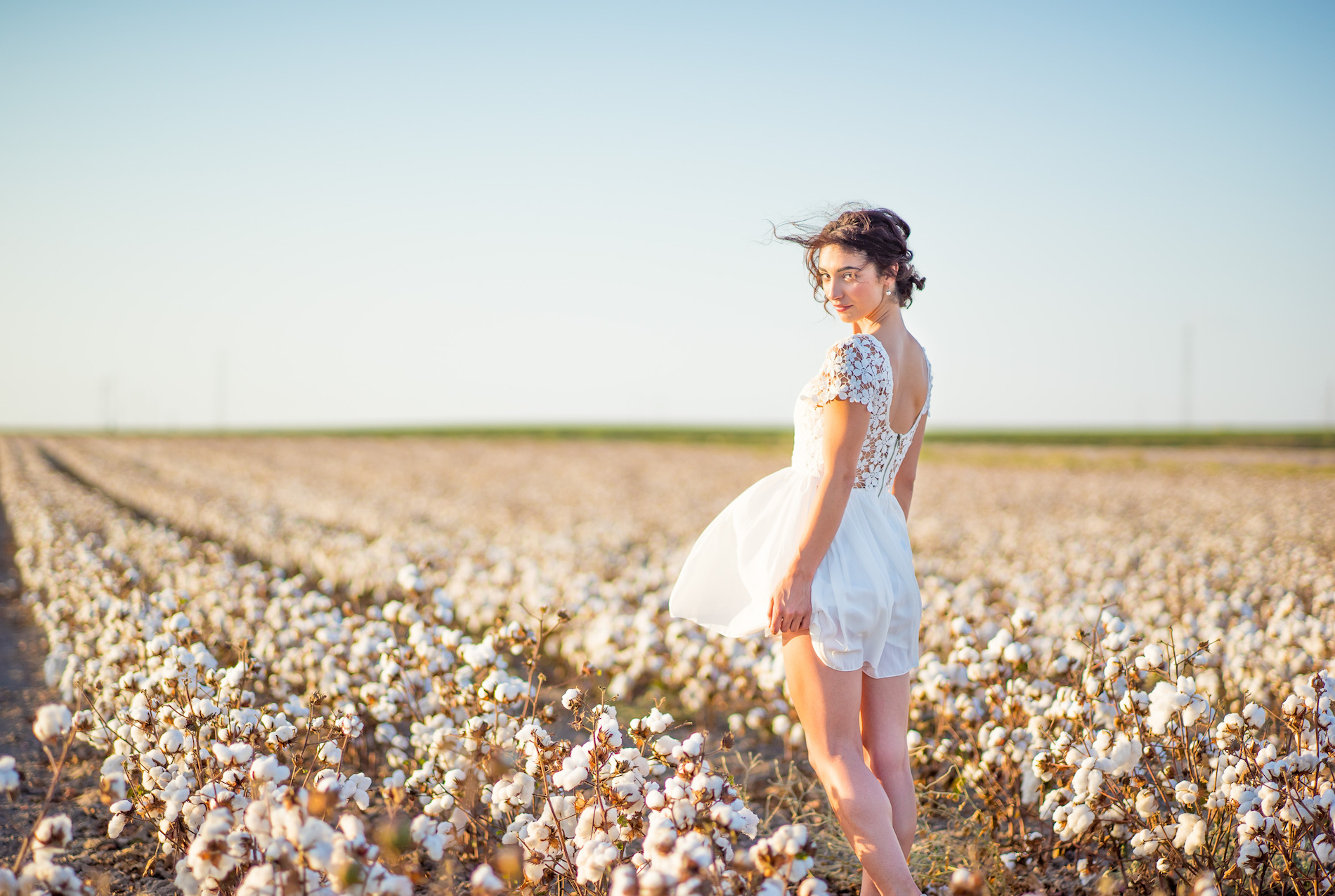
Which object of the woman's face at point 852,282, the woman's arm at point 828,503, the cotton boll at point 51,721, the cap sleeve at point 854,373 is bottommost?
the cotton boll at point 51,721

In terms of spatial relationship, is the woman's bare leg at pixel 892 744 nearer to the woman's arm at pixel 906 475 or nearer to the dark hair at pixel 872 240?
the woman's arm at pixel 906 475

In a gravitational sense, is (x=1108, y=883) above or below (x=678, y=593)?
below

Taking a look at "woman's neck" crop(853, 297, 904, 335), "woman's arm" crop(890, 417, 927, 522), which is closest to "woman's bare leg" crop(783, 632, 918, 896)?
"woman's arm" crop(890, 417, 927, 522)

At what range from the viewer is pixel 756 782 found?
16.2 ft

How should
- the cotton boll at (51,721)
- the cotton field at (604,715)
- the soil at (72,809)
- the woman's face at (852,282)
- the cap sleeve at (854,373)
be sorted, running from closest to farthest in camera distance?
1. the cotton boll at (51,721)
2. the cotton field at (604,715)
3. the cap sleeve at (854,373)
4. the woman's face at (852,282)
5. the soil at (72,809)

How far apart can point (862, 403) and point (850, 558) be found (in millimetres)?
550

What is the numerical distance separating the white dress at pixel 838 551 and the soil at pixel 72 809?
6.91 ft

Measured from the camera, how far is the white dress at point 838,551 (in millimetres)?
2768

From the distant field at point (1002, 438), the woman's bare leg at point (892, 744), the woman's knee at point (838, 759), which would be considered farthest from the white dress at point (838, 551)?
the distant field at point (1002, 438)

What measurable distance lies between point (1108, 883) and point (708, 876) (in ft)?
3.97

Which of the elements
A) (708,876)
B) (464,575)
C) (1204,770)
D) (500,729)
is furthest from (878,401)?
(464,575)

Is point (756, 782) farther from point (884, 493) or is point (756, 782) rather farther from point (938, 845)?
point (884, 493)

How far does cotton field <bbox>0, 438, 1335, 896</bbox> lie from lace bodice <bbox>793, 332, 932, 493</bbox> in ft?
3.39

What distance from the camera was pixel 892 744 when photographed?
3.04 meters
